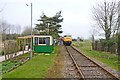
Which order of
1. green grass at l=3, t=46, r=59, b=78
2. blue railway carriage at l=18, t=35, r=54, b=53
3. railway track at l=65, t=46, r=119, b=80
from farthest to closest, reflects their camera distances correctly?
blue railway carriage at l=18, t=35, r=54, b=53 → railway track at l=65, t=46, r=119, b=80 → green grass at l=3, t=46, r=59, b=78

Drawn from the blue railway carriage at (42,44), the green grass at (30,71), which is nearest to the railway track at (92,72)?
the green grass at (30,71)

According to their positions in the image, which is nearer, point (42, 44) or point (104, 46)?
point (42, 44)

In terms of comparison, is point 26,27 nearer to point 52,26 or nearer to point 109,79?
point 52,26

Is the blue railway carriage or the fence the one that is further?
the fence

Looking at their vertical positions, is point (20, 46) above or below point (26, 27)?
below

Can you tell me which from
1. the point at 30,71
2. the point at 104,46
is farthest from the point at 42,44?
the point at 30,71

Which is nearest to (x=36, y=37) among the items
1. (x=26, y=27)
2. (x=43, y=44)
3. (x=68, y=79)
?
(x=43, y=44)

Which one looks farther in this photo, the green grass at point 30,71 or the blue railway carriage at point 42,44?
the blue railway carriage at point 42,44

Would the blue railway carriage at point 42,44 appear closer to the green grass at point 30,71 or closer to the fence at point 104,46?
the fence at point 104,46

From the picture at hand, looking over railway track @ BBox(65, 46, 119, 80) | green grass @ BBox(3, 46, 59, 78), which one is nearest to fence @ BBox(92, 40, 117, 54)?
railway track @ BBox(65, 46, 119, 80)

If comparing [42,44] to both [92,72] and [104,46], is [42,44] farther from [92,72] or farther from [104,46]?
[92,72]

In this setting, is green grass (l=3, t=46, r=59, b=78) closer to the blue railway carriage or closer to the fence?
the blue railway carriage

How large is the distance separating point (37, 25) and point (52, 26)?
12.9 ft

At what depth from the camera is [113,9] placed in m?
50.3
